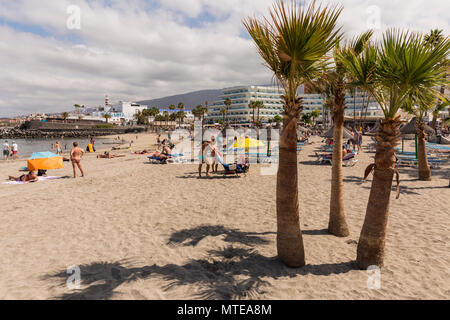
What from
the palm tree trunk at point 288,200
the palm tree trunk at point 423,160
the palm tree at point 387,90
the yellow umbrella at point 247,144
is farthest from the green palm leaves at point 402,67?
the yellow umbrella at point 247,144

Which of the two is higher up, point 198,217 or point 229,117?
point 229,117

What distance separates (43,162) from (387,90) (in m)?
15.3

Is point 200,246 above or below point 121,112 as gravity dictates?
below

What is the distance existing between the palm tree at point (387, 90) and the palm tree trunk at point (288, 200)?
1163mm

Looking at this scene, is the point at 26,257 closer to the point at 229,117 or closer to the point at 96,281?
the point at 96,281

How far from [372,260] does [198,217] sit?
4120mm

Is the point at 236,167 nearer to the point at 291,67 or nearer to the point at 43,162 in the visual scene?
the point at 291,67

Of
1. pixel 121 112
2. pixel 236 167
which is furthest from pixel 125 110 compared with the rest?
pixel 236 167

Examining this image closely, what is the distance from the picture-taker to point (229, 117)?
397 ft

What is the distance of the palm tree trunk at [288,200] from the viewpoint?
3.76 m

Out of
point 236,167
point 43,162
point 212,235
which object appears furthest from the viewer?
point 43,162

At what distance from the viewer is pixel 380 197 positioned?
394 cm

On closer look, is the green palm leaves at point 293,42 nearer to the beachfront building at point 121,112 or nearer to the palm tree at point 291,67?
the palm tree at point 291,67
